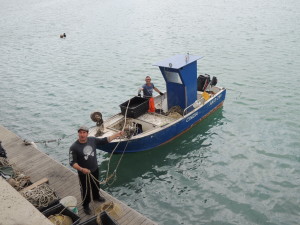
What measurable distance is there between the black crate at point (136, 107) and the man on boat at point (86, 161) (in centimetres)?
480

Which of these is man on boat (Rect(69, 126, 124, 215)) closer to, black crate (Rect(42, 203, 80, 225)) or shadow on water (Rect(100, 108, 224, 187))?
black crate (Rect(42, 203, 80, 225))

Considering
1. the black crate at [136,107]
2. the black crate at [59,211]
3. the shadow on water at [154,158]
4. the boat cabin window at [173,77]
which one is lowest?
the shadow on water at [154,158]

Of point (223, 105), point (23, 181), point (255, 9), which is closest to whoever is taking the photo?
point (23, 181)

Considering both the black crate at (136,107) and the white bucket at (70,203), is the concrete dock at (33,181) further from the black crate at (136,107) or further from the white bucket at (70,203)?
the black crate at (136,107)

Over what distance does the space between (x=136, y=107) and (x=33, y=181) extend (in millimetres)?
4936

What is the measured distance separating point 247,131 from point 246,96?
426cm

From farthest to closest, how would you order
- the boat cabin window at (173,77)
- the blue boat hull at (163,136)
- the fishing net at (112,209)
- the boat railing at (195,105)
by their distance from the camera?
the boat railing at (195,105), the boat cabin window at (173,77), the blue boat hull at (163,136), the fishing net at (112,209)

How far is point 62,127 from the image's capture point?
15.3m

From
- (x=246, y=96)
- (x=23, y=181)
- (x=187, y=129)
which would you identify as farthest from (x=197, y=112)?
(x=23, y=181)

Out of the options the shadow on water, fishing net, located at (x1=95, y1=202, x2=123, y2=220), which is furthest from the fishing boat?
fishing net, located at (x1=95, y1=202, x2=123, y2=220)

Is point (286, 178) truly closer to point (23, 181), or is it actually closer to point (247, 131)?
point (247, 131)

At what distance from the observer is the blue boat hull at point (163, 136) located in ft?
37.1

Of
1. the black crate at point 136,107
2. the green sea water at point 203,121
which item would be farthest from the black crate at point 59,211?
the black crate at point 136,107

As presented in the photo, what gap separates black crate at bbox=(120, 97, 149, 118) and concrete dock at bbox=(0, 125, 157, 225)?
3.66 meters
